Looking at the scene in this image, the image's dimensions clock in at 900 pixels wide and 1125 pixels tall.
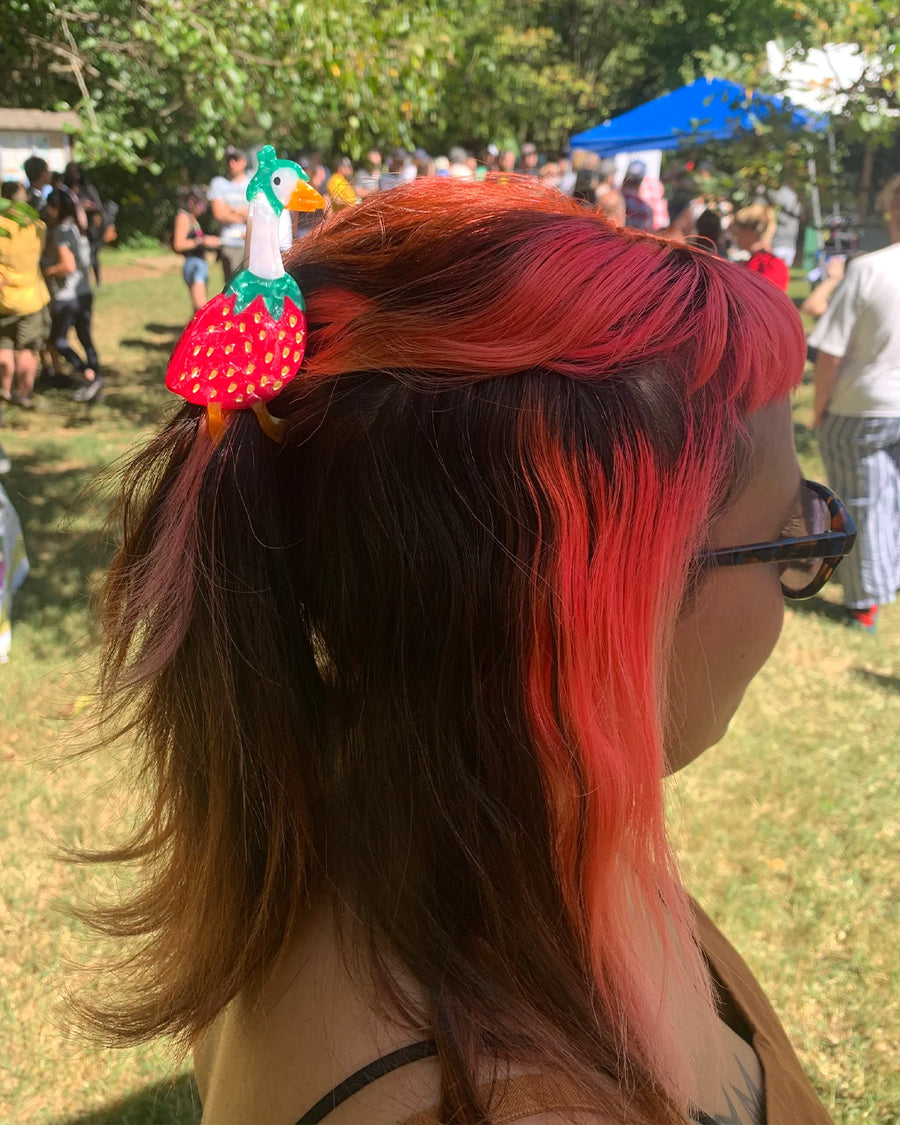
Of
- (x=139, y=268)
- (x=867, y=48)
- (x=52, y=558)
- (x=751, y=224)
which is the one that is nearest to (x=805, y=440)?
(x=751, y=224)

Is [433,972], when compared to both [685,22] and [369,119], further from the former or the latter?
[685,22]

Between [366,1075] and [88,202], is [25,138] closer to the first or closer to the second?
[88,202]

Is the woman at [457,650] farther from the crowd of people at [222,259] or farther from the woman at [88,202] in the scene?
the woman at [88,202]

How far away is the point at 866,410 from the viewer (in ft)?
14.8

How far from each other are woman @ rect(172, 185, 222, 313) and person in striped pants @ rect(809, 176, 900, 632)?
6.77 meters

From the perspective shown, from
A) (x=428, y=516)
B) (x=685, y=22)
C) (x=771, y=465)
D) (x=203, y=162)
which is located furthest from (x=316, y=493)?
(x=685, y=22)

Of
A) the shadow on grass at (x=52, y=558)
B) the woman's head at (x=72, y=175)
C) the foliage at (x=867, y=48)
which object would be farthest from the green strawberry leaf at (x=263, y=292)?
the woman's head at (x=72, y=175)

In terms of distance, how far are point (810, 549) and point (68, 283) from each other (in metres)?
9.29

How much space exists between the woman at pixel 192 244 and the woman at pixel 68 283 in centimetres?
103

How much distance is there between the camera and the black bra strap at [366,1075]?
73 cm

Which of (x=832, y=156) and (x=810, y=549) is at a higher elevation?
(x=832, y=156)

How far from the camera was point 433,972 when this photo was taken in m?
0.83

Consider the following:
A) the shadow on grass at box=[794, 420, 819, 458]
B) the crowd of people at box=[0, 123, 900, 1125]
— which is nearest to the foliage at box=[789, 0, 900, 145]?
the shadow on grass at box=[794, 420, 819, 458]

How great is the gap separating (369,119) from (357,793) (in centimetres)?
554
